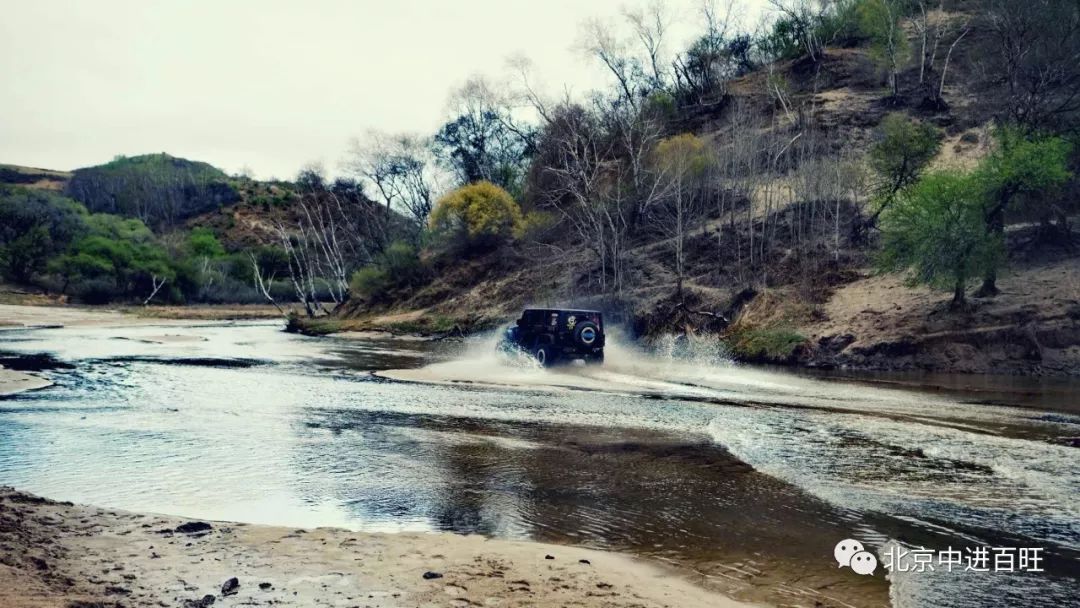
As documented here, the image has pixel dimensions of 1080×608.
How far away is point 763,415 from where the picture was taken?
18797 mm

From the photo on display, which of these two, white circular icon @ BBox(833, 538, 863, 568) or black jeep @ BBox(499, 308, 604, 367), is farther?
black jeep @ BBox(499, 308, 604, 367)

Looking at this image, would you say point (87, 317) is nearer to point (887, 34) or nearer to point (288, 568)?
point (887, 34)

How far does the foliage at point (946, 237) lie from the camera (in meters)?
29.4

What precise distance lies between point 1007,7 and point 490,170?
4584 cm

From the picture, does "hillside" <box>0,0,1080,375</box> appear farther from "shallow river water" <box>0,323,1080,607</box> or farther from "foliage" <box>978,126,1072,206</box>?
"shallow river water" <box>0,323,1080,607</box>

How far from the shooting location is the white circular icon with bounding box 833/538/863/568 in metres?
8.34

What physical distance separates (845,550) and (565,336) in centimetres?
2039

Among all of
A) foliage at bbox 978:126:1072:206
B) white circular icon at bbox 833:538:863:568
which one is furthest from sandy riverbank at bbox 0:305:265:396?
white circular icon at bbox 833:538:863:568

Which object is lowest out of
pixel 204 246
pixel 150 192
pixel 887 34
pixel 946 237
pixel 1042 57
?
pixel 946 237

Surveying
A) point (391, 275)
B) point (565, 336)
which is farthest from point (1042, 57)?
point (391, 275)

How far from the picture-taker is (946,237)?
29469 millimetres

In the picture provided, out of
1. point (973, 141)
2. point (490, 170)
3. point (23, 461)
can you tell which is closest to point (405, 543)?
point (23, 461)

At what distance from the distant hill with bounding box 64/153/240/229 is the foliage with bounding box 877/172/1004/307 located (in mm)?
133052

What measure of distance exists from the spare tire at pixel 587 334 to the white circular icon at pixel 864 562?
20.3 m
